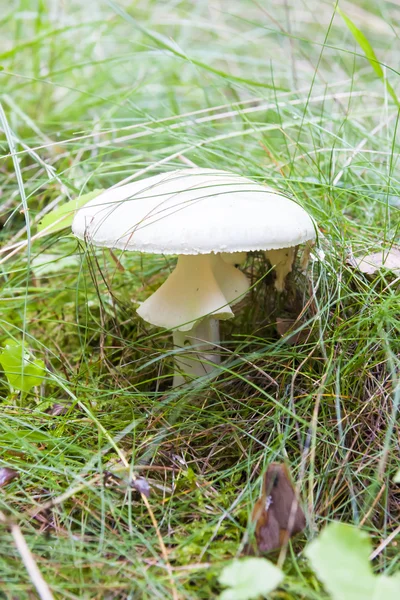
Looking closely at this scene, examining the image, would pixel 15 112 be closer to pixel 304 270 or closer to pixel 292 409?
pixel 304 270

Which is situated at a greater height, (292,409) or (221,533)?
(292,409)

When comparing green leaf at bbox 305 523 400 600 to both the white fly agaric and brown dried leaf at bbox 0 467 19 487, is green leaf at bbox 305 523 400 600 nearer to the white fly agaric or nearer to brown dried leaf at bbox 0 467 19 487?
the white fly agaric

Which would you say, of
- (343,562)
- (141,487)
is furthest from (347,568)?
(141,487)

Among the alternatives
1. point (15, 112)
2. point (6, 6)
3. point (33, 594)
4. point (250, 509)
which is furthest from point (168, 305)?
point (6, 6)

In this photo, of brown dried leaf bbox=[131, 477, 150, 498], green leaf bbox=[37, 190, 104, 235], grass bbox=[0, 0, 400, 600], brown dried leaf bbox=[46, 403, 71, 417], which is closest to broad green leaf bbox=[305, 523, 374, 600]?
grass bbox=[0, 0, 400, 600]

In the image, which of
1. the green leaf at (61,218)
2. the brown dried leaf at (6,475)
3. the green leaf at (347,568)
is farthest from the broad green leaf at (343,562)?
the green leaf at (61,218)

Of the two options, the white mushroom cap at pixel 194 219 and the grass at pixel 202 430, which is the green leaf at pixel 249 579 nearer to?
the grass at pixel 202 430
